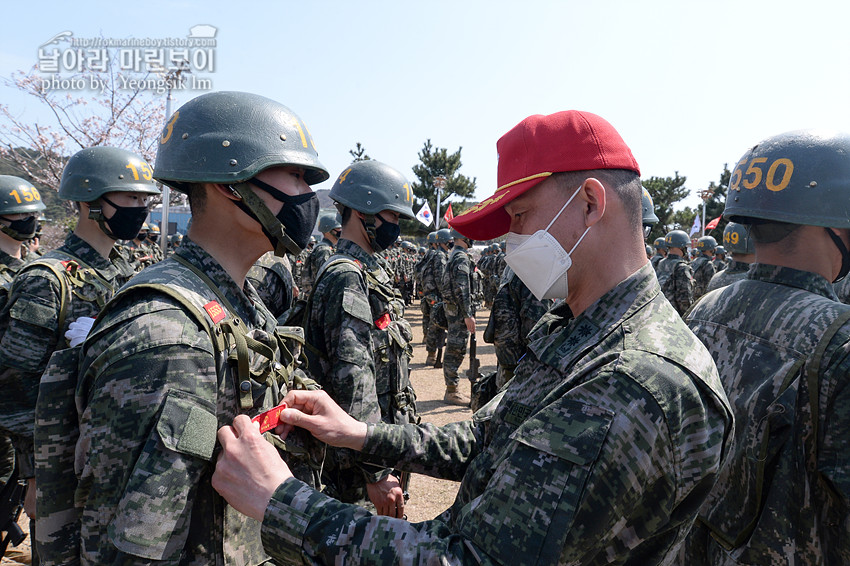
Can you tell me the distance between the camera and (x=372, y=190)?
4.43 m

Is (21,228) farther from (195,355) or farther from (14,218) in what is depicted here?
(195,355)

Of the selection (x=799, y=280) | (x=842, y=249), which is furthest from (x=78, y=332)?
(x=842, y=249)

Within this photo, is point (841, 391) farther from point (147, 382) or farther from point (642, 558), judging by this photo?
point (147, 382)

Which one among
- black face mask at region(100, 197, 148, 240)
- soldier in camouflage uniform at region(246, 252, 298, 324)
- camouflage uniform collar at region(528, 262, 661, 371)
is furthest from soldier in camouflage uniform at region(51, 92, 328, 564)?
soldier in camouflage uniform at region(246, 252, 298, 324)

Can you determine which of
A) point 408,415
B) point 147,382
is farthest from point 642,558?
point 408,415

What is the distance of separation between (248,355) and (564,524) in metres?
1.14

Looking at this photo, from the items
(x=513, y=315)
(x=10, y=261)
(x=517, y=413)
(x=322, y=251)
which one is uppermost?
(x=517, y=413)

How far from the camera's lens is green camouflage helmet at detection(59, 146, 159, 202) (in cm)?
408

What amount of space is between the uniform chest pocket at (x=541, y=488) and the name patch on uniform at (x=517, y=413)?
253mm

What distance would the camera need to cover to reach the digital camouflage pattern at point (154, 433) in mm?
1552

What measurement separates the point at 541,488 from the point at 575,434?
0.16 metres

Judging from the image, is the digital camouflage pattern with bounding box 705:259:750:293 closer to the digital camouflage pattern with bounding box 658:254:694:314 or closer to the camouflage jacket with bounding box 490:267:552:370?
the camouflage jacket with bounding box 490:267:552:370

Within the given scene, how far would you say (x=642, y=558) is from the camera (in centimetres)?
152

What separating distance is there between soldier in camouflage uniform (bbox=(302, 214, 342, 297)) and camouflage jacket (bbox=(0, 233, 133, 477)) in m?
3.60
